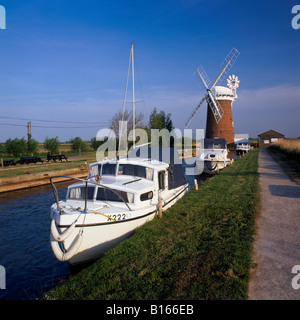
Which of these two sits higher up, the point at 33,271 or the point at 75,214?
the point at 75,214

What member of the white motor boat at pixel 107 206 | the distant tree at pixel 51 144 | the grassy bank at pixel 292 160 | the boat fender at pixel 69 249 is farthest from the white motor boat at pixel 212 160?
the distant tree at pixel 51 144

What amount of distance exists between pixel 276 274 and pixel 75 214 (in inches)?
201

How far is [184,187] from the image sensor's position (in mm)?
13805

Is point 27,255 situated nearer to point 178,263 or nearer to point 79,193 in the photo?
point 79,193

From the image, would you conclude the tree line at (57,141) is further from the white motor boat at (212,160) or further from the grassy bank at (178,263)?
the grassy bank at (178,263)

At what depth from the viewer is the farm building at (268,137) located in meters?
75.9

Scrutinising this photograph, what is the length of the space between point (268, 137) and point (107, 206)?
80.9 meters

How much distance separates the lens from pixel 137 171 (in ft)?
33.7

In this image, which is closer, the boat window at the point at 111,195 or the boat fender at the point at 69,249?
the boat fender at the point at 69,249

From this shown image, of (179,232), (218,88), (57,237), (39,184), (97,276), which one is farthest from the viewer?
(218,88)

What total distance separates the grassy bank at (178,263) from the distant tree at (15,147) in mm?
38659

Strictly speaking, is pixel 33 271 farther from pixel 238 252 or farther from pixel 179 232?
pixel 238 252
